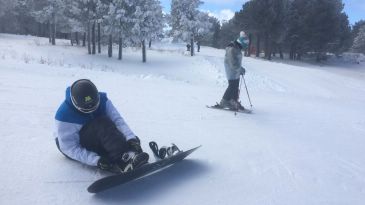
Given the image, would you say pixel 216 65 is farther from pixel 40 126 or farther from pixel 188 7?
pixel 40 126

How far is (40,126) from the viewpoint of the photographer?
23.1 feet

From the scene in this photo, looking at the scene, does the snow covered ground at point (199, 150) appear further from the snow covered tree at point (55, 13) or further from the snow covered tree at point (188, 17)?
the snow covered tree at point (55, 13)

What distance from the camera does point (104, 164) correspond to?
15.0 feet

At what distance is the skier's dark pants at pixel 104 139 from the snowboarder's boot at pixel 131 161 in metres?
0.08

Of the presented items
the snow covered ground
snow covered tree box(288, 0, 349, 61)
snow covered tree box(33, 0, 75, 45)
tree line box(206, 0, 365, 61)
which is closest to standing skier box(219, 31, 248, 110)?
the snow covered ground

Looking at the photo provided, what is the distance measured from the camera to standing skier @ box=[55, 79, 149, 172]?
A: 4645 millimetres

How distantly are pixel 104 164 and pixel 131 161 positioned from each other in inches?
14.6

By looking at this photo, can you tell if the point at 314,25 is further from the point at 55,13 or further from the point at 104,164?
the point at 104,164

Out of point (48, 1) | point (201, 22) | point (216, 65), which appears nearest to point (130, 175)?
point (216, 65)

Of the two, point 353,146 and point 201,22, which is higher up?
point 201,22

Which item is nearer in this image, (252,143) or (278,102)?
(252,143)

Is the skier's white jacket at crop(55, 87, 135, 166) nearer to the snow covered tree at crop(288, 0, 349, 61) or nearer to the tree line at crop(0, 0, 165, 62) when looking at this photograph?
the tree line at crop(0, 0, 165, 62)

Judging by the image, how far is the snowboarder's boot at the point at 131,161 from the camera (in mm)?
4395

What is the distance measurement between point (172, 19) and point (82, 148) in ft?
140
